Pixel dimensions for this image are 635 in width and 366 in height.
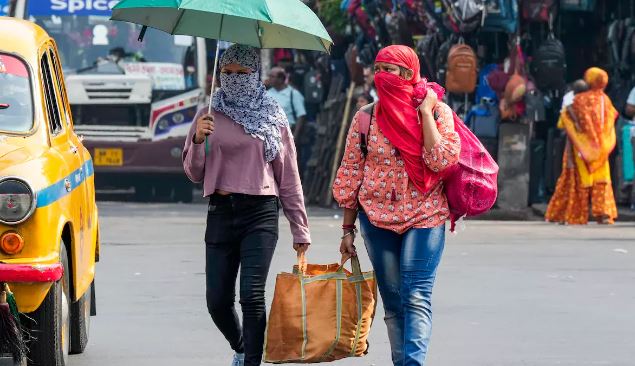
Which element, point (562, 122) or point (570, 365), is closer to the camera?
point (570, 365)

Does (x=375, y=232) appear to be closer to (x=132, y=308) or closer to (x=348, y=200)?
(x=348, y=200)

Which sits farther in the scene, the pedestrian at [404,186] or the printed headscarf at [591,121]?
the printed headscarf at [591,121]

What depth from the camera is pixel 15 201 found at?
26.0 feet

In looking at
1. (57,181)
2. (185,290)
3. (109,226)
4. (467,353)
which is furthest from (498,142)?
(57,181)

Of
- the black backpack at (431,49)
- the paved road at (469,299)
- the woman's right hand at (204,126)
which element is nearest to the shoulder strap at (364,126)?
the woman's right hand at (204,126)

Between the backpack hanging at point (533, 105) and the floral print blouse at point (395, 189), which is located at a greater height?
the backpack hanging at point (533, 105)

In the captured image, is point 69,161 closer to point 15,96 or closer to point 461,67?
point 15,96

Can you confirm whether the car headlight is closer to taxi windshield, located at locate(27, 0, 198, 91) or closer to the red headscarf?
the red headscarf

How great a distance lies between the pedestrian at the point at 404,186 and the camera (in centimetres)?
775

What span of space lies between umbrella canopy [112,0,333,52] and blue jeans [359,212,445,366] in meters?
0.97

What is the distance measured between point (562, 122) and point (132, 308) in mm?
10293

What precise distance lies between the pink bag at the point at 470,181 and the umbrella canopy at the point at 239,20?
90 cm

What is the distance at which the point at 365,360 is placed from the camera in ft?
31.3

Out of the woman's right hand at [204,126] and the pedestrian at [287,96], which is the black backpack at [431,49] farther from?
the woman's right hand at [204,126]
